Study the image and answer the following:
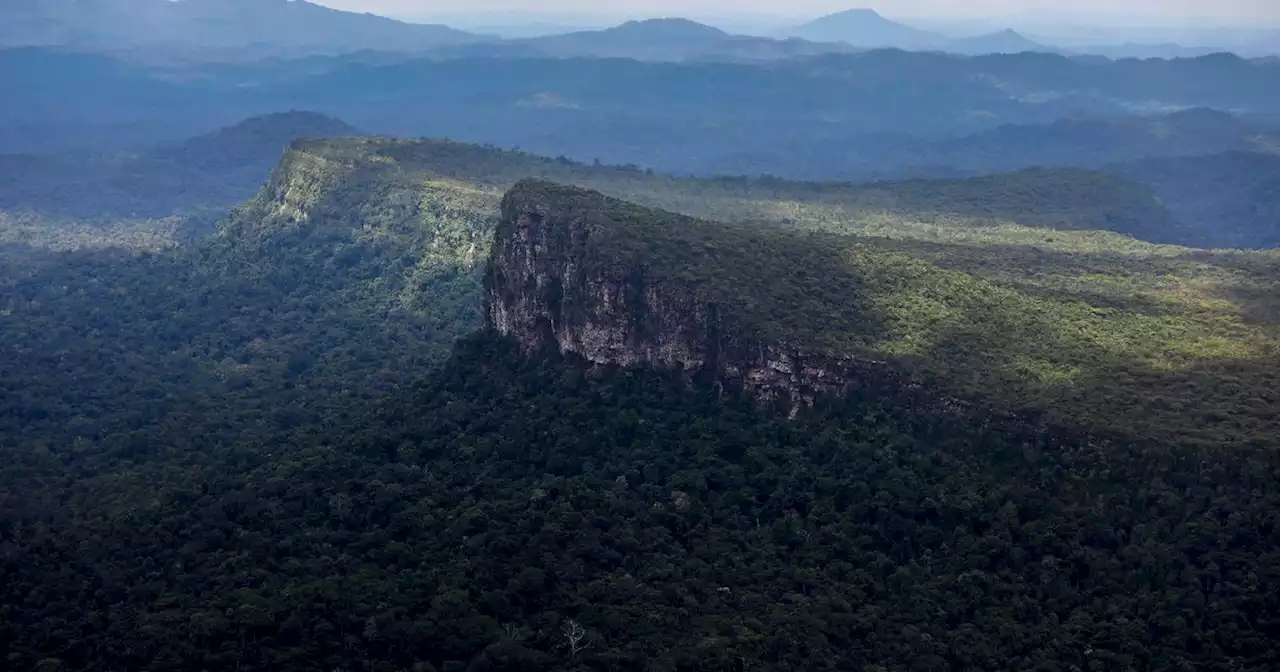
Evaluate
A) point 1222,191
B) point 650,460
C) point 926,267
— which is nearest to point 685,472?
point 650,460

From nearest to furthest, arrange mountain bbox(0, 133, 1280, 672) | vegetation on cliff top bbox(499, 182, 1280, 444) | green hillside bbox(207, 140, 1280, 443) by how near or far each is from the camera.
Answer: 1. mountain bbox(0, 133, 1280, 672)
2. vegetation on cliff top bbox(499, 182, 1280, 444)
3. green hillside bbox(207, 140, 1280, 443)

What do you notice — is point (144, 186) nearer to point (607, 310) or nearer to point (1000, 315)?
point (607, 310)

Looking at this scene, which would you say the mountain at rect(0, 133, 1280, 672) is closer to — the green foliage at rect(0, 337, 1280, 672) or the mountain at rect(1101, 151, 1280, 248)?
the green foliage at rect(0, 337, 1280, 672)

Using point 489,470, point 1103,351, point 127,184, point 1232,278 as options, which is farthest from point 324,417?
point 127,184

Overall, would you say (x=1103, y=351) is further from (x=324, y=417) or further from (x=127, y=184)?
(x=127, y=184)

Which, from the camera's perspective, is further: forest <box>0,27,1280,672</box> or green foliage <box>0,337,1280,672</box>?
forest <box>0,27,1280,672</box>

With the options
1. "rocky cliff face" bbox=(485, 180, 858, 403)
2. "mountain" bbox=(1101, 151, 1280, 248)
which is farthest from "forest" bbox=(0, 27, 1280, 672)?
"mountain" bbox=(1101, 151, 1280, 248)

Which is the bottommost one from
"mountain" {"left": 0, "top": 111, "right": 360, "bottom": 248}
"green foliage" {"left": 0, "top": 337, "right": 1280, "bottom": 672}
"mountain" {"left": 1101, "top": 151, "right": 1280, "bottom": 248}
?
"green foliage" {"left": 0, "top": 337, "right": 1280, "bottom": 672}
